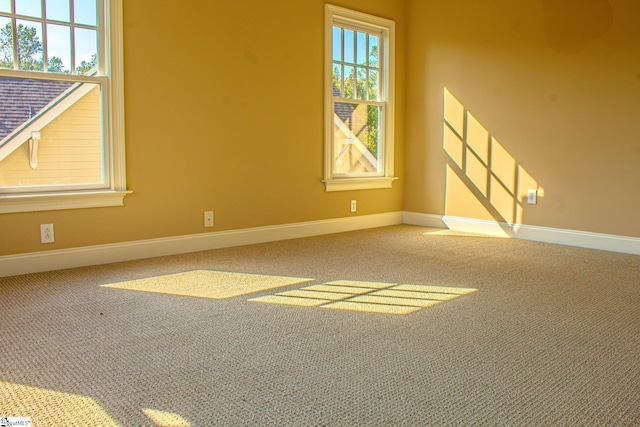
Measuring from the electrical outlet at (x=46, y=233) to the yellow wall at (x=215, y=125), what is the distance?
0.04 meters

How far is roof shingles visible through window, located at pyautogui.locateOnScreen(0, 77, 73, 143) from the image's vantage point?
3680 mm

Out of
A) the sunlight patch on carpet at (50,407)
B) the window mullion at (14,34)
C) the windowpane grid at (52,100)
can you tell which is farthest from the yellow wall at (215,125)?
the sunlight patch on carpet at (50,407)

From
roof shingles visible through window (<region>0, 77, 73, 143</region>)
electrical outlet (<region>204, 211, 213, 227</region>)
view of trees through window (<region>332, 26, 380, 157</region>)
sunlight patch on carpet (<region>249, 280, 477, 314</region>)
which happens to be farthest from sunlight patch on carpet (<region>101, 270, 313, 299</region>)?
view of trees through window (<region>332, 26, 380, 157</region>)

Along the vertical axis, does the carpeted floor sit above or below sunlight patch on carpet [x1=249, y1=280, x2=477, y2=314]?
below

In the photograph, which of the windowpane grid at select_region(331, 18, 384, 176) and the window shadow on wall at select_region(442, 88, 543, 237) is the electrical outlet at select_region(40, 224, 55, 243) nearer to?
the windowpane grid at select_region(331, 18, 384, 176)

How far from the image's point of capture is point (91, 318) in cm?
289

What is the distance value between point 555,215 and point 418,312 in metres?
2.65

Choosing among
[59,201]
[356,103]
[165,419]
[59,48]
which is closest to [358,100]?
[356,103]

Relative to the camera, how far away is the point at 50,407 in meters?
1.92

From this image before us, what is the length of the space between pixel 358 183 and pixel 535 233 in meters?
1.81

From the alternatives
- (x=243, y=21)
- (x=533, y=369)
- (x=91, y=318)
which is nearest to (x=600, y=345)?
(x=533, y=369)

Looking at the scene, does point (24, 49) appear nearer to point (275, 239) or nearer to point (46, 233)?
point (46, 233)

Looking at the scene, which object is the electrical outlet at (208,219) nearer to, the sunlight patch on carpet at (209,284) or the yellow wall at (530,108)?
the sunlight patch on carpet at (209,284)

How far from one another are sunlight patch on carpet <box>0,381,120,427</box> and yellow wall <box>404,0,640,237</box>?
14.3ft
